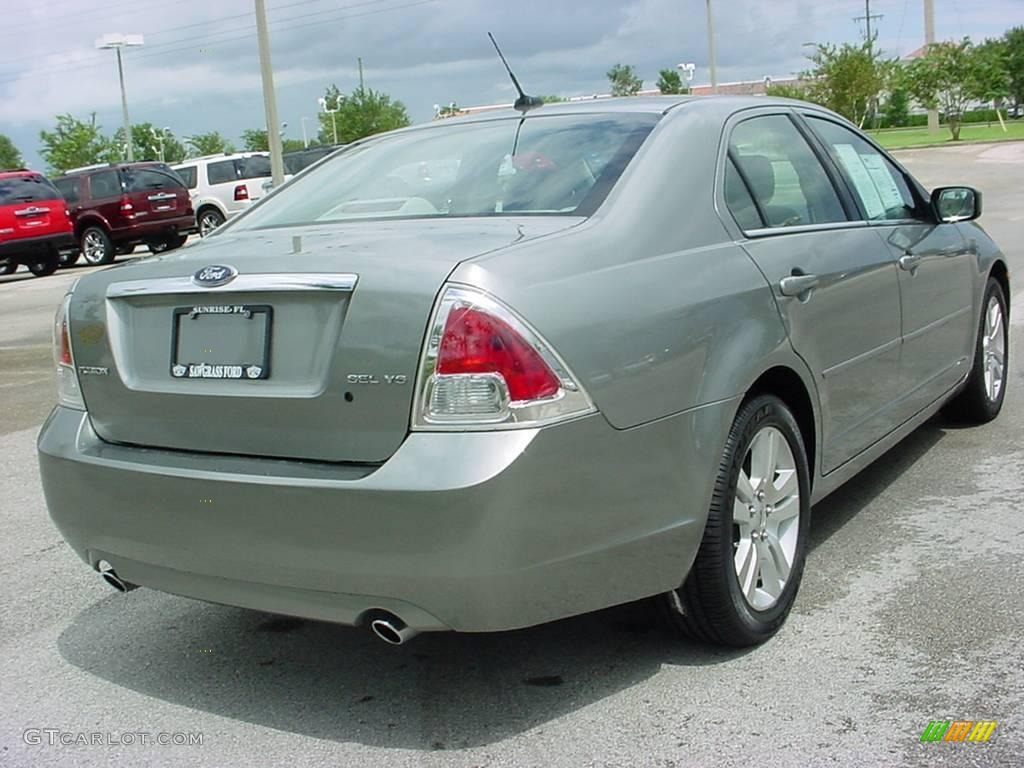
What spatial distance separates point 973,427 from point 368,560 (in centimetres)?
419

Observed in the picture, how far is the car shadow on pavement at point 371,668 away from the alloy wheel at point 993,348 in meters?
2.97

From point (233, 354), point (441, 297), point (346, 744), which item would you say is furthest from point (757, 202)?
point (346, 744)

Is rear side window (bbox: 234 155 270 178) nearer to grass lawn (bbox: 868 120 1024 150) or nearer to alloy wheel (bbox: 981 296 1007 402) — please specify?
grass lawn (bbox: 868 120 1024 150)

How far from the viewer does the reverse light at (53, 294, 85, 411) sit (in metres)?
3.50

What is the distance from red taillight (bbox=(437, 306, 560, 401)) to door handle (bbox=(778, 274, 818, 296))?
1153mm

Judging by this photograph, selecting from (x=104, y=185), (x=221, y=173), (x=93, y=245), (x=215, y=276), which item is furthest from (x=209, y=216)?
(x=215, y=276)

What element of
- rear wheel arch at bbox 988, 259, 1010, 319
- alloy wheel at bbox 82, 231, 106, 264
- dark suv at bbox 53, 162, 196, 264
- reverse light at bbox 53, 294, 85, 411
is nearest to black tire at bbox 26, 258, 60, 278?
alloy wheel at bbox 82, 231, 106, 264

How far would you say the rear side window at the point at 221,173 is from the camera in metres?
28.9

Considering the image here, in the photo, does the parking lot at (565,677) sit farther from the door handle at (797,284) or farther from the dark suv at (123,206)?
the dark suv at (123,206)

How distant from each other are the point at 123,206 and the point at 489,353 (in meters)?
22.3

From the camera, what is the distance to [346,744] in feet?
10.2

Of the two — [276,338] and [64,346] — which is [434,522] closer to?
[276,338]

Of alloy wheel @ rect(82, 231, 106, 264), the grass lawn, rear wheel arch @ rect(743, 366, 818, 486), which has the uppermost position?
the grass lawn

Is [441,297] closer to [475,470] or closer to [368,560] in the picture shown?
[475,470]
